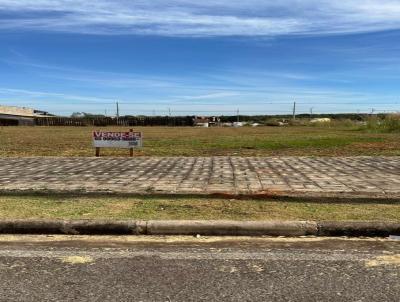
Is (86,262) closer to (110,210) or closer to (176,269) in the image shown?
(176,269)

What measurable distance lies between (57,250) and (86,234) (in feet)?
2.62

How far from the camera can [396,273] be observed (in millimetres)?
5016

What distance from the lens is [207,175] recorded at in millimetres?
11688

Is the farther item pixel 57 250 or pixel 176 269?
pixel 57 250

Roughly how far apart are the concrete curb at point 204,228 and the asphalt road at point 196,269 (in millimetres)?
226

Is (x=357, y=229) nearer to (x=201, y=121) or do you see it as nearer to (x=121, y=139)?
(x=121, y=139)

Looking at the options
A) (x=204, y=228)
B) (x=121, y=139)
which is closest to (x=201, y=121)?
(x=121, y=139)

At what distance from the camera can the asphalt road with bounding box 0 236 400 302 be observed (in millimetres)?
4488

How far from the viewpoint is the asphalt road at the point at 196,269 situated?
449 centimetres

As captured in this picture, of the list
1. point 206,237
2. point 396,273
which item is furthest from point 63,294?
point 396,273

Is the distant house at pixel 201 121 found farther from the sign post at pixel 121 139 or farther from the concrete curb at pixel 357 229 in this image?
the concrete curb at pixel 357 229

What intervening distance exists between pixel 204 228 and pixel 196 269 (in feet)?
4.85

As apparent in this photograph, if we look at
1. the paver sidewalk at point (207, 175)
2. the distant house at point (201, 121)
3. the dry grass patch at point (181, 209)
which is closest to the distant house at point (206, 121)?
the distant house at point (201, 121)

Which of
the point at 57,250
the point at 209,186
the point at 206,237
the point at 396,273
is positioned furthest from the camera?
the point at 209,186
